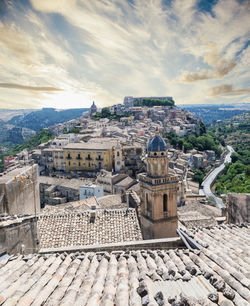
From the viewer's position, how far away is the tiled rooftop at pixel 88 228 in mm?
10172

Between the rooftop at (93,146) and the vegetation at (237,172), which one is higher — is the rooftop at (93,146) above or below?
above

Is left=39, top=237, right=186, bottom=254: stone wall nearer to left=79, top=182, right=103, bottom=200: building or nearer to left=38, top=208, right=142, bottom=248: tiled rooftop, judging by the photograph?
left=38, top=208, right=142, bottom=248: tiled rooftop

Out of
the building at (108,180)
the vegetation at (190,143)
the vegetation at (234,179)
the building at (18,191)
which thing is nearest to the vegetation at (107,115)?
the vegetation at (190,143)

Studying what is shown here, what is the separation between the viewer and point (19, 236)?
6.54m

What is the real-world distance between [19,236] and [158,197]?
8866 mm

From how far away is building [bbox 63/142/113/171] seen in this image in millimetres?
Result: 42406

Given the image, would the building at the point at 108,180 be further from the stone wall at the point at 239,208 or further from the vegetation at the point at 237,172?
the stone wall at the point at 239,208

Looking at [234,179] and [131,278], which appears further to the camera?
[234,179]

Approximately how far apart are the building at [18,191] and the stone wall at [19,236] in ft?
1.56

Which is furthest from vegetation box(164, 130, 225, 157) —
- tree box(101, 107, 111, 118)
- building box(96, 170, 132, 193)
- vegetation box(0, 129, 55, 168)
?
vegetation box(0, 129, 55, 168)

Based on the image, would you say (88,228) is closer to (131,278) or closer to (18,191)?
(18,191)

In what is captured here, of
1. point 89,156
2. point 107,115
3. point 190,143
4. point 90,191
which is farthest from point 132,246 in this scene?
point 107,115

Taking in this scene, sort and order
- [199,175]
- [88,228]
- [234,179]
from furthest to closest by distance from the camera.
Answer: [199,175]
[234,179]
[88,228]

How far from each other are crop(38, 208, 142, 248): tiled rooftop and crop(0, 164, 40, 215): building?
5.46 ft
